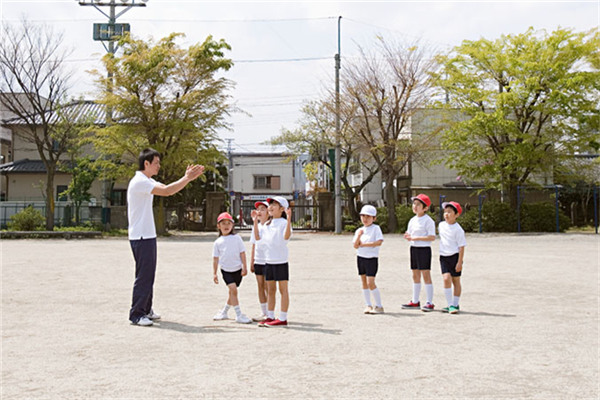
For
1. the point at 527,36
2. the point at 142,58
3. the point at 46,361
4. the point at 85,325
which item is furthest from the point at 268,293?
the point at 527,36

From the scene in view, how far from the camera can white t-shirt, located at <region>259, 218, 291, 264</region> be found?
21.4ft

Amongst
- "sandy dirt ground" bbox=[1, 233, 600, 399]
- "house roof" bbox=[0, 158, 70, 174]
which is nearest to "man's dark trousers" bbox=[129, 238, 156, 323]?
"sandy dirt ground" bbox=[1, 233, 600, 399]

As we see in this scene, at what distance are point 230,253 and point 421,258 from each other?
2414mm

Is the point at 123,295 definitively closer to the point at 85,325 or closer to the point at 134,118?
the point at 85,325

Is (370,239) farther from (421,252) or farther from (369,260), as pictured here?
(421,252)

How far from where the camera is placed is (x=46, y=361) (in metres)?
4.98

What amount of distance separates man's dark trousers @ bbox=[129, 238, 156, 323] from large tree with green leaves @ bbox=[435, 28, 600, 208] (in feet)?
73.7

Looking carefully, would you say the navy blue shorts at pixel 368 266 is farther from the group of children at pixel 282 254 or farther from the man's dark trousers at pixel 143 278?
the man's dark trousers at pixel 143 278

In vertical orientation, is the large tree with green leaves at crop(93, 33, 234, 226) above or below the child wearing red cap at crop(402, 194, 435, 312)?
above

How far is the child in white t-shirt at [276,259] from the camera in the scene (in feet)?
21.4

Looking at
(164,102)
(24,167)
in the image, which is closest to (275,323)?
(164,102)

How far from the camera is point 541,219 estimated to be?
28.3 meters

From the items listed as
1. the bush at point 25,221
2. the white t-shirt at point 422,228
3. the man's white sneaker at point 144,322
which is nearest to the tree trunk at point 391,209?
the bush at point 25,221

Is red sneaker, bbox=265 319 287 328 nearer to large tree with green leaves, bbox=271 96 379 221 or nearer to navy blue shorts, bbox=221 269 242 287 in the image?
navy blue shorts, bbox=221 269 242 287
